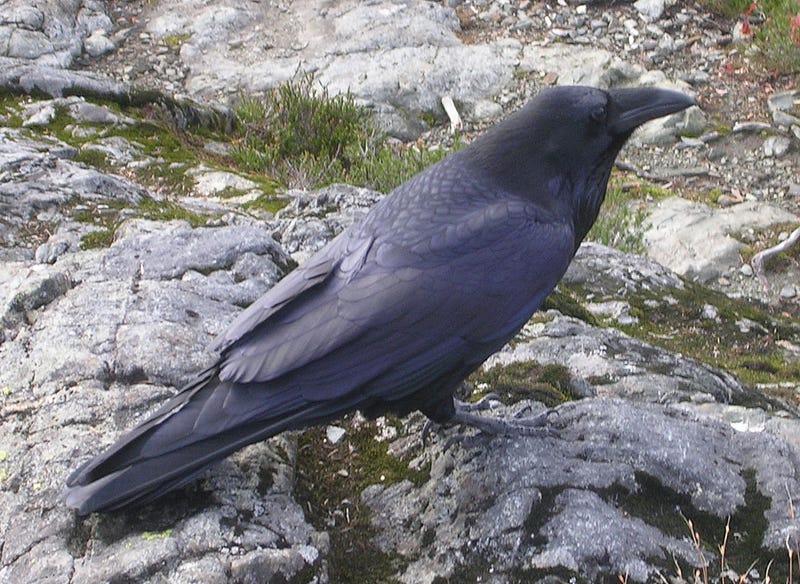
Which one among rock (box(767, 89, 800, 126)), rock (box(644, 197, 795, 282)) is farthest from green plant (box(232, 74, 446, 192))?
rock (box(767, 89, 800, 126))

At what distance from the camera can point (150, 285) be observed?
3748 mm

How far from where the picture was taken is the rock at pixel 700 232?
25.4 ft

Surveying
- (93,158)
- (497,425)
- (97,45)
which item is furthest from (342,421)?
(97,45)

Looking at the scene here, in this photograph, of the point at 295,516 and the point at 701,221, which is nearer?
the point at 295,516

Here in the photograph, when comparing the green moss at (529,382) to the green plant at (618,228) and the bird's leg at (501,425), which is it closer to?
the bird's leg at (501,425)

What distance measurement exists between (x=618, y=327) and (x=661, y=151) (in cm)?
562

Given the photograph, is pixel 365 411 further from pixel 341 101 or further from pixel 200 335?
pixel 341 101

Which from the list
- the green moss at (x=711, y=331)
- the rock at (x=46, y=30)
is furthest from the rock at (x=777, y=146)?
the rock at (x=46, y=30)

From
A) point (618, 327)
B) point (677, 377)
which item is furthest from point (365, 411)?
point (618, 327)

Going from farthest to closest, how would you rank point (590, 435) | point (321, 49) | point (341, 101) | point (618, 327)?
1. point (321, 49)
2. point (341, 101)
3. point (618, 327)
4. point (590, 435)

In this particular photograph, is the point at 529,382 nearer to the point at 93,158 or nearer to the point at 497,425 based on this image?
the point at 497,425

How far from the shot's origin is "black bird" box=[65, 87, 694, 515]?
259 centimetres

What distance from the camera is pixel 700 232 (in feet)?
26.6

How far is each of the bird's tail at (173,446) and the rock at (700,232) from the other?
17.7 ft
